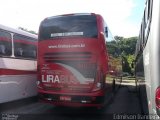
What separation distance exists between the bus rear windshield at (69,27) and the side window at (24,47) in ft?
4.87

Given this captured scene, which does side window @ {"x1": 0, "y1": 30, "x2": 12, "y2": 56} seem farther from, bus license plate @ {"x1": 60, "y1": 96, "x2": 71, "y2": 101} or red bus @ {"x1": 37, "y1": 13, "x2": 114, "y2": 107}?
bus license plate @ {"x1": 60, "y1": 96, "x2": 71, "y2": 101}

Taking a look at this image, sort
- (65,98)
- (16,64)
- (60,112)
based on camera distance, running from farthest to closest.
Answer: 1. (16,64)
2. (60,112)
3. (65,98)

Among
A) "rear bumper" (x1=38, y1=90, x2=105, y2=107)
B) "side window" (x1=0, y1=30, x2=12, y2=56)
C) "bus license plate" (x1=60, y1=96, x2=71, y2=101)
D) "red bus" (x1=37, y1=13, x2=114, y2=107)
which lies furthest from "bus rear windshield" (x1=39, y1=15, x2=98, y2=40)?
"bus license plate" (x1=60, y1=96, x2=71, y2=101)

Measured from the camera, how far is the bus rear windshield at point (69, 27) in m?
9.52

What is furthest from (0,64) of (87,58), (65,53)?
(87,58)

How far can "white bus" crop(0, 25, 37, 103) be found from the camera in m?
10.3

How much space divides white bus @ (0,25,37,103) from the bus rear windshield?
134 cm

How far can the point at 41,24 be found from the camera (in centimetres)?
1033

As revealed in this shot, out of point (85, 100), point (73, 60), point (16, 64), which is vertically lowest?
point (85, 100)

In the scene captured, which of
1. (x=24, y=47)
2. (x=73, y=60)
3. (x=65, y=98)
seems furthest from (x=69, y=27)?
(x=24, y=47)

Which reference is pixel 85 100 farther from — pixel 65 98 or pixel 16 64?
pixel 16 64

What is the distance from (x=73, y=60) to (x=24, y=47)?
3.20 metres

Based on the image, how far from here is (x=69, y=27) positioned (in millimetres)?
9797

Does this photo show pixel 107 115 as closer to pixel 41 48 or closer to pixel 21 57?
pixel 41 48
